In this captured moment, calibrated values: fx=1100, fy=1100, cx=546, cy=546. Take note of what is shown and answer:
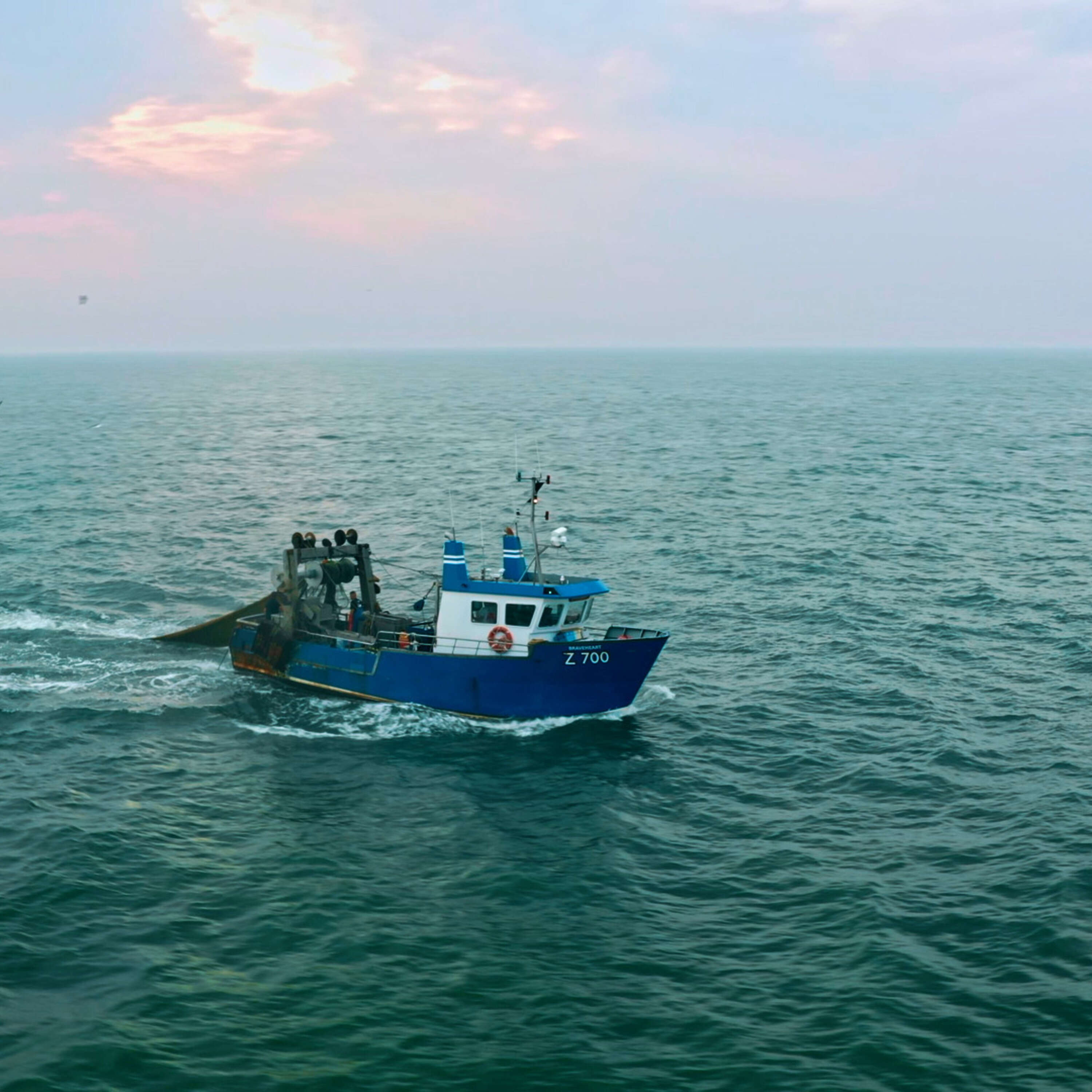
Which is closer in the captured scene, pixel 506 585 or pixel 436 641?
pixel 506 585

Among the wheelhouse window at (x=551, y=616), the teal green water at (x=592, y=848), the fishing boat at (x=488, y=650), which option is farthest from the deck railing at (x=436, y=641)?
the teal green water at (x=592, y=848)

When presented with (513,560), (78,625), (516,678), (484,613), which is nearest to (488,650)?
(484,613)

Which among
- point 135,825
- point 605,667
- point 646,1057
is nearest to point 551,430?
point 605,667

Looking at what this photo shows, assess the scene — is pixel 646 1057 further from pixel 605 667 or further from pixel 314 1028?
pixel 605 667

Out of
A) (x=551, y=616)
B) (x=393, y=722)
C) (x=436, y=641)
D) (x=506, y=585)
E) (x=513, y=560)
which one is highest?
(x=513, y=560)

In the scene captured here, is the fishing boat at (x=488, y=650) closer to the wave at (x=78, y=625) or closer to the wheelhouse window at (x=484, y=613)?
the wheelhouse window at (x=484, y=613)

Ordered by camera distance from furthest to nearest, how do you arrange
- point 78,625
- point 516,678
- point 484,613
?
point 78,625 → point 484,613 → point 516,678

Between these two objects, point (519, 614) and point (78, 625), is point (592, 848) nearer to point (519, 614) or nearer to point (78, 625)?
point (519, 614)
